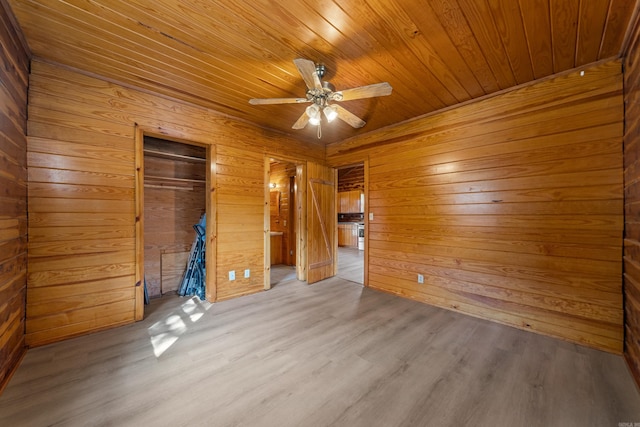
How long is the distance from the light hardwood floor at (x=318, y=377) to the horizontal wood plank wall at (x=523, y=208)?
0.38m

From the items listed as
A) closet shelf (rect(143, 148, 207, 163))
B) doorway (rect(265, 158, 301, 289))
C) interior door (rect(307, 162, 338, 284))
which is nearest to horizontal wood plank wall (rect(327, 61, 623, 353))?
interior door (rect(307, 162, 338, 284))

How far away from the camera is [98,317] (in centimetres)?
236

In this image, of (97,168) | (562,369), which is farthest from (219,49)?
(562,369)

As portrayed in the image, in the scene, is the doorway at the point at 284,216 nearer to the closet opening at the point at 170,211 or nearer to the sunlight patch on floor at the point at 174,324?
the closet opening at the point at 170,211

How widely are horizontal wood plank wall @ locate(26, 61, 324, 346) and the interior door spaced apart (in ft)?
6.84

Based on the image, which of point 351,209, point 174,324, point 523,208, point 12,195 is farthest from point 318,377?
point 351,209

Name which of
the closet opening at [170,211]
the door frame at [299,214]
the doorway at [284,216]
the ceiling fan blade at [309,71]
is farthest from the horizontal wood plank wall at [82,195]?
→ the doorway at [284,216]

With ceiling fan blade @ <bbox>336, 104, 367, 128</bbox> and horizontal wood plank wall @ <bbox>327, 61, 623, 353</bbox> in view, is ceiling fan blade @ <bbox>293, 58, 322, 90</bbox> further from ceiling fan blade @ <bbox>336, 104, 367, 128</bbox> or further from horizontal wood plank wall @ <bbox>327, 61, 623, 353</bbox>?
horizontal wood plank wall @ <bbox>327, 61, 623, 353</bbox>

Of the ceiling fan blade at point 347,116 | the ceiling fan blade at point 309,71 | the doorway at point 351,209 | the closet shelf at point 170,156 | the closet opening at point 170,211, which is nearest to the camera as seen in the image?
the ceiling fan blade at point 309,71

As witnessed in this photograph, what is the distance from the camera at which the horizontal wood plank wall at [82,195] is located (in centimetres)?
210

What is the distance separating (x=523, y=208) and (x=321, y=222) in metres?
2.81

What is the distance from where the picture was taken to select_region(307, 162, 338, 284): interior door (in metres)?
4.09

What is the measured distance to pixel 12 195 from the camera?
1.77 metres

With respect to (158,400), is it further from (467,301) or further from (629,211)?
(629,211)
